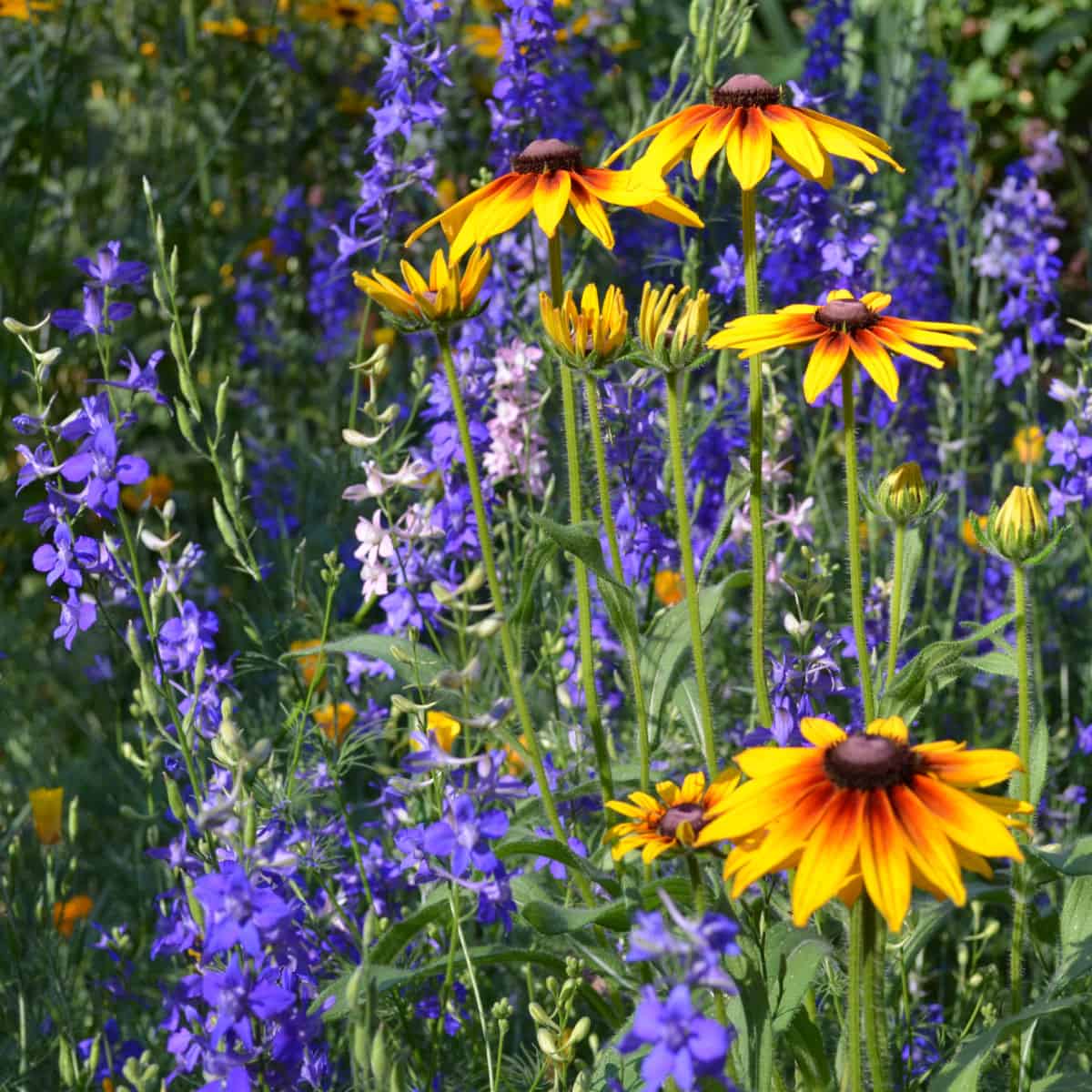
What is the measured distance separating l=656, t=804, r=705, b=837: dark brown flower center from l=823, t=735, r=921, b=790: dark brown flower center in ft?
0.50

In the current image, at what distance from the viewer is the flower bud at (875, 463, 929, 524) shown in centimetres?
145

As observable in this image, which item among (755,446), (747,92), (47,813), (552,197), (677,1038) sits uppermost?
(747,92)

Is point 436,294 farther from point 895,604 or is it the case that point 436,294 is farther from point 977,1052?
point 977,1052

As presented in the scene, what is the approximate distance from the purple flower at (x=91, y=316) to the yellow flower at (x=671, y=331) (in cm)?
69

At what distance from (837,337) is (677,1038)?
70 centimetres

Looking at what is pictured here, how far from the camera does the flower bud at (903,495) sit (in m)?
1.45

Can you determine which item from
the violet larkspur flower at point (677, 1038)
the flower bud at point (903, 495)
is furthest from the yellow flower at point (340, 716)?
the violet larkspur flower at point (677, 1038)

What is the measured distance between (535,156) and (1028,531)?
0.59m

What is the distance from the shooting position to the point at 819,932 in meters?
1.37

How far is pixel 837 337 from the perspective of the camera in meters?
1.39

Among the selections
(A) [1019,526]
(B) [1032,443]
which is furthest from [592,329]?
(B) [1032,443]

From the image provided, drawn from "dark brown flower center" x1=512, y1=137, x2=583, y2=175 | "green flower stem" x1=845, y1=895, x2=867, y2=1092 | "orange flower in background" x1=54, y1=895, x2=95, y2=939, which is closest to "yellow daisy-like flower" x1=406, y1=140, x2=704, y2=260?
"dark brown flower center" x1=512, y1=137, x2=583, y2=175

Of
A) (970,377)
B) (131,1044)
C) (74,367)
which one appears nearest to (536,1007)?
(131,1044)

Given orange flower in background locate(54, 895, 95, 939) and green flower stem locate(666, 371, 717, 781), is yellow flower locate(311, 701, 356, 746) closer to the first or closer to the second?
orange flower in background locate(54, 895, 95, 939)
